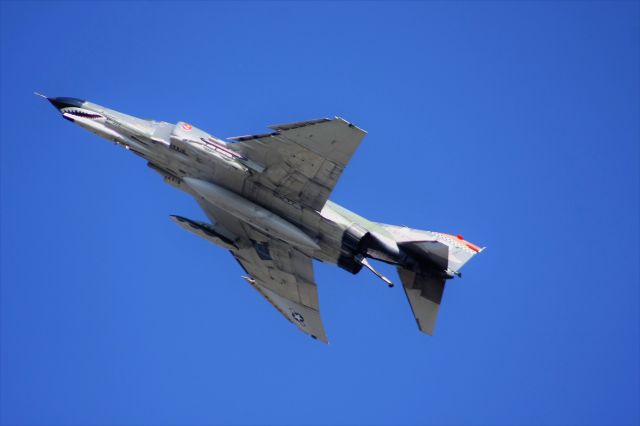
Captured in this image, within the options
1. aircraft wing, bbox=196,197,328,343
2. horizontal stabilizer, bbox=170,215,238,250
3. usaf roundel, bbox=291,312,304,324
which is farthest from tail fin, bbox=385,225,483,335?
horizontal stabilizer, bbox=170,215,238,250

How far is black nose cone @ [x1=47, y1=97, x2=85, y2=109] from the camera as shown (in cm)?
2715

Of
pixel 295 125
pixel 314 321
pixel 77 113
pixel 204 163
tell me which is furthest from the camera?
pixel 314 321

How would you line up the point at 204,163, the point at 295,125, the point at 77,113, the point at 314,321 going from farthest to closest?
the point at 314,321 < the point at 77,113 < the point at 204,163 < the point at 295,125

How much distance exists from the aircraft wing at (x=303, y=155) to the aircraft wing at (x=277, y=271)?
3.11 metres

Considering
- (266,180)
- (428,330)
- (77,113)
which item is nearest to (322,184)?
(266,180)

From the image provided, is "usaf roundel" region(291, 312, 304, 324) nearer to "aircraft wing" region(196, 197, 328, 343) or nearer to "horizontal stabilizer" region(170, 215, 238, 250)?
"aircraft wing" region(196, 197, 328, 343)

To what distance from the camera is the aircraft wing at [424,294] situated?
87.0 feet

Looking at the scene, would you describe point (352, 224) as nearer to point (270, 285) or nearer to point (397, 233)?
point (397, 233)

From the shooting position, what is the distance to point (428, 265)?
86.1ft

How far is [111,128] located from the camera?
2650 centimetres

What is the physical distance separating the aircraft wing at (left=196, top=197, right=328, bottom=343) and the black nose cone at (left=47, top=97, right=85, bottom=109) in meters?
4.94

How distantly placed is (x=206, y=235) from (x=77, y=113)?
5677mm

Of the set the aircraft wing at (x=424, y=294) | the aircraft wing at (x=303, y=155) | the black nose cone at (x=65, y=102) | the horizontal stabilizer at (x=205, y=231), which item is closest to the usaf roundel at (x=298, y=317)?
the horizontal stabilizer at (x=205, y=231)

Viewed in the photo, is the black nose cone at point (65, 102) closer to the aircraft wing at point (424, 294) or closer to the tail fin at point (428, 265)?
the tail fin at point (428, 265)
